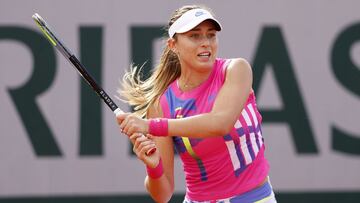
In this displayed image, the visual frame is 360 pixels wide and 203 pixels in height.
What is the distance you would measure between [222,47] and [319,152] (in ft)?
3.50

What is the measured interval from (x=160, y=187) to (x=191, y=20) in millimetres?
811

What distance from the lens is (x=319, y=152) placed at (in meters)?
7.04

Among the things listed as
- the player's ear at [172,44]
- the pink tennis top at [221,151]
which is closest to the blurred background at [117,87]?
the player's ear at [172,44]

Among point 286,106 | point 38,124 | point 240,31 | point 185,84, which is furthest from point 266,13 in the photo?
point 185,84

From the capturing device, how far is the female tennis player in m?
4.11

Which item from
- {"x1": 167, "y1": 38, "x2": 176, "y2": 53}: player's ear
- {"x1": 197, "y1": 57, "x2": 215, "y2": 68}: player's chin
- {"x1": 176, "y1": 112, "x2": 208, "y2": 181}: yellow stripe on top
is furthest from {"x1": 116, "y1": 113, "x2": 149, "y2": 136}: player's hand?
{"x1": 167, "y1": 38, "x2": 176, "y2": 53}: player's ear

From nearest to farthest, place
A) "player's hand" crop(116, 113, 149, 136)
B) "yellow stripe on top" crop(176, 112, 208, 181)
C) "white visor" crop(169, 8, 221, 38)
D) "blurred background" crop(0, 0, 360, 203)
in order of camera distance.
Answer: "player's hand" crop(116, 113, 149, 136) < "white visor" crop(169, 8, 221, 38) < "yellow stripe on top" crop(176, 112, 208, 181) < "blurred background" crop(0, 0, 360, 203)

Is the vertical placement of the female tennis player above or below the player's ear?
below

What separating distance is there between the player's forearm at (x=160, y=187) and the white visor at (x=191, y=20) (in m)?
0.70

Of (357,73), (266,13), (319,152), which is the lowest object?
(319,152)

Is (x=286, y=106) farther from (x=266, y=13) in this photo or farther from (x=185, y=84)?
(x=185, y=84)

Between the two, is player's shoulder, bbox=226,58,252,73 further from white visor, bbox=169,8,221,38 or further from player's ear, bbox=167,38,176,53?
player's ear, bbox=167,38,176,53

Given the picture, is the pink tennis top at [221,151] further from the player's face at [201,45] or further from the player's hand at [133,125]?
the player's hand at [133,125]

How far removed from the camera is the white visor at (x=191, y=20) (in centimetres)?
420
